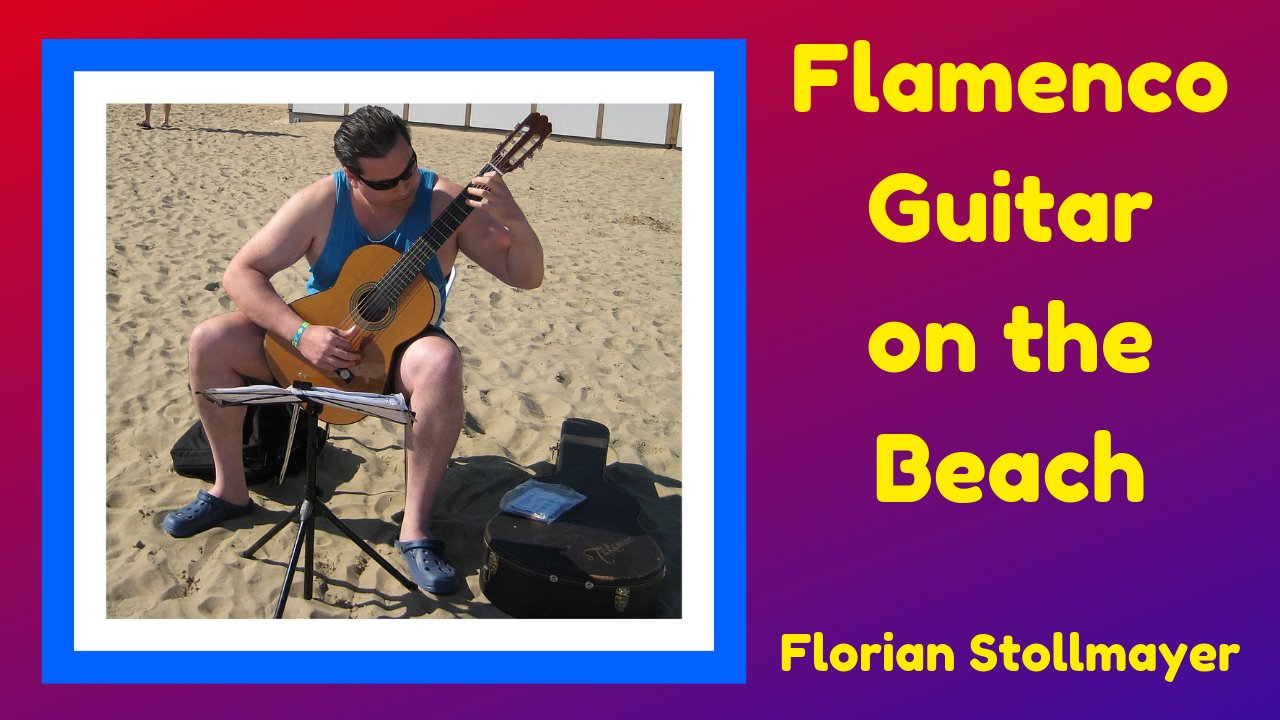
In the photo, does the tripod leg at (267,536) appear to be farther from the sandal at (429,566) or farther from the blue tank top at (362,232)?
the blue tank top at (362,232)

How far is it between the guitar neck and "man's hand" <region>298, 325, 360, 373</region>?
0.19 metres

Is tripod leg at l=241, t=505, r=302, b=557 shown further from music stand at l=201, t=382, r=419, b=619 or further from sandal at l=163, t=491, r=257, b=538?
sandal at l=163, t=491, r=257, b=538

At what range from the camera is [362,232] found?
2975 millimetres

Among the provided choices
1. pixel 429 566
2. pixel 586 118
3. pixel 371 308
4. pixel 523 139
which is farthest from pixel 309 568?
pixel 586 118

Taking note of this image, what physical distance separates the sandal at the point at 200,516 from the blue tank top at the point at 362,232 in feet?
2.55

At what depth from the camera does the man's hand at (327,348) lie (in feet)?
9.26

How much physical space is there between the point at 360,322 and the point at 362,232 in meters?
0.31

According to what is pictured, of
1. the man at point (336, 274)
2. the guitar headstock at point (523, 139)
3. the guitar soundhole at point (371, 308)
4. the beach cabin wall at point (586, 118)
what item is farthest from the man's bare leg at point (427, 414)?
the beach cabin wall at point (586, 118)

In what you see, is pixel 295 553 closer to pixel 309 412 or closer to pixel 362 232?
pixel 309 412

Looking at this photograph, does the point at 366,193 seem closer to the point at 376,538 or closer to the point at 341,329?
the point at 341,329

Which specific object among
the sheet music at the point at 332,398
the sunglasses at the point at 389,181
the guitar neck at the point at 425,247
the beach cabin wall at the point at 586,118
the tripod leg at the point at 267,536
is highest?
the beach cabin wall at the point at 586,118

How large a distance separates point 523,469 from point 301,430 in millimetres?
805

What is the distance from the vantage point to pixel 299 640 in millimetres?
Answer: 2525

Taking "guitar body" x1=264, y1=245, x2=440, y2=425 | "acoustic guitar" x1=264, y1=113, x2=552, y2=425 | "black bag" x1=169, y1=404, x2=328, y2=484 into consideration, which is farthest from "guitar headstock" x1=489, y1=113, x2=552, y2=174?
"black bag" x1=169, y1=404, x2=328, y2=484
